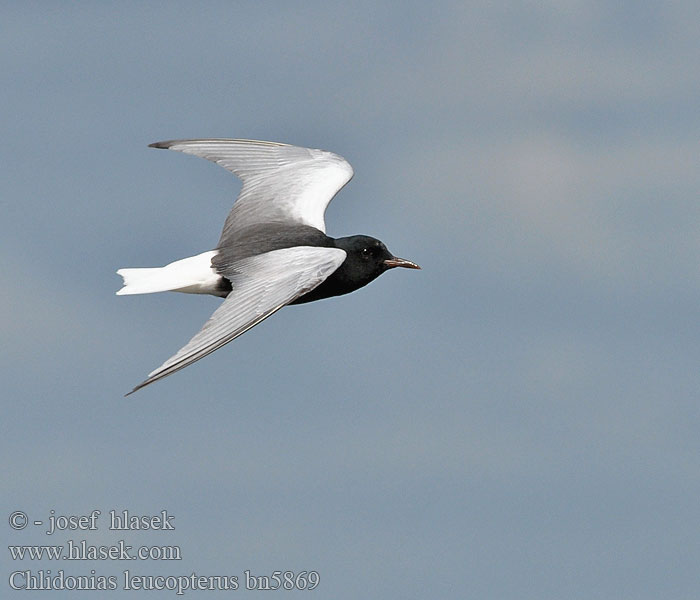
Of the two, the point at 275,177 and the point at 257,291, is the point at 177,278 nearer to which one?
the point at 257,291

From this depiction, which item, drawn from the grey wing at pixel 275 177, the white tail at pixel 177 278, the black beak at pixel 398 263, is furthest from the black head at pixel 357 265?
the white tail at pixel 177 278

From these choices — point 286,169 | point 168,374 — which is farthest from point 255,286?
point 286,169

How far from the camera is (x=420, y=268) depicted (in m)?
18.0

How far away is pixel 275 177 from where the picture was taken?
761 inches

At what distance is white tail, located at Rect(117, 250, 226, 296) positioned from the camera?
658 inches

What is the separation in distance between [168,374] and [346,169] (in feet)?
27.9

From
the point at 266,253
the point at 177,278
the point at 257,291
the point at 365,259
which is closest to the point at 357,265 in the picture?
the point at 365,259

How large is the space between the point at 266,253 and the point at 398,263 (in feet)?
8.13

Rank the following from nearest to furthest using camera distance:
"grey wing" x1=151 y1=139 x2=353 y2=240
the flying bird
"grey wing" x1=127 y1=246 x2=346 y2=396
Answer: "grey wing" x1=127 y1=246 x2=346 y2=396, the flying bird, "grey wing" x1=151 y1=139 x2=353 y2=240

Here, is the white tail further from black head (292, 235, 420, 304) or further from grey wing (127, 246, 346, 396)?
black head (292, 235, 420, 304)

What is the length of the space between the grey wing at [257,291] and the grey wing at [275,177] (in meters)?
2.46

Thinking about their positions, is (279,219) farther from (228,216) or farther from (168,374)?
(168,374)

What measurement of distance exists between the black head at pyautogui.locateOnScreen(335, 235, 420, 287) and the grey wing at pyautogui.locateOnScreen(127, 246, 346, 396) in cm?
157

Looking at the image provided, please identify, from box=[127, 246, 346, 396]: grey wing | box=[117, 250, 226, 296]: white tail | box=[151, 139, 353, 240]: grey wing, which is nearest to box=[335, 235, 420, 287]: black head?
box=[151, 139, 353, 240]: grey wing
